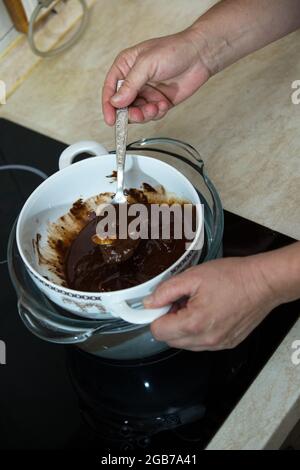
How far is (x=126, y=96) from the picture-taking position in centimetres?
86

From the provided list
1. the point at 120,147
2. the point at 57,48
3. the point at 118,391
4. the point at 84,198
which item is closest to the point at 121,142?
the point at 120,147

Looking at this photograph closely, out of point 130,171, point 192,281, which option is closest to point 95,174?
point 130,171

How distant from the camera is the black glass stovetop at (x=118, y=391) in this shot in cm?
74

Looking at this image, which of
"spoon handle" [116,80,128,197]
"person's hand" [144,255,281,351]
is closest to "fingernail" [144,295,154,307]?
"person's hand" [144,255,281,351]

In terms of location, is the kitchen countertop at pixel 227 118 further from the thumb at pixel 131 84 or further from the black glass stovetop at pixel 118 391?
the thumb at pixel 131 84

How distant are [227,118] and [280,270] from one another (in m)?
0.44

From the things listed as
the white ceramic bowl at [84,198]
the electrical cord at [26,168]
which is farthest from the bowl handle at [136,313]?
the electrical cord at [26,168]

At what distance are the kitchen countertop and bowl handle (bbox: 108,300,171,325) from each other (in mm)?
167

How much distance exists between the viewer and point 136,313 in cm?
67

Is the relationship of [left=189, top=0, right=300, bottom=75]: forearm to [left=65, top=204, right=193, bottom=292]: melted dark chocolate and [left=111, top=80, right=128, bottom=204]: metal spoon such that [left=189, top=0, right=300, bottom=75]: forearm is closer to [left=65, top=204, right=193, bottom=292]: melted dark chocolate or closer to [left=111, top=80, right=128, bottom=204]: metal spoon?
[left=111, top=80, right=128, bottom=204]: metal spoon

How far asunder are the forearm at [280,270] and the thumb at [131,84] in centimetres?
32

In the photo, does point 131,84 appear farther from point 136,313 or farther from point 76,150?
point 136,313

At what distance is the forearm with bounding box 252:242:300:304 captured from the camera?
693 mm
